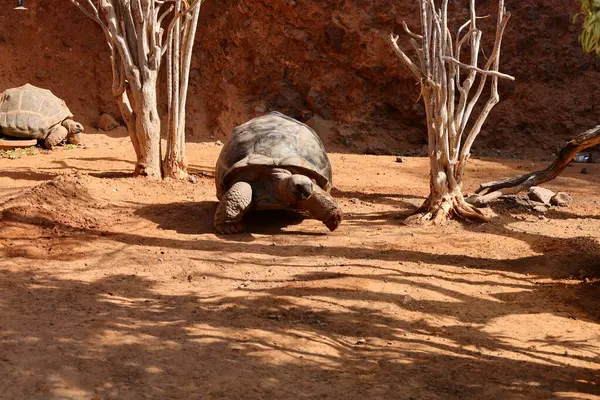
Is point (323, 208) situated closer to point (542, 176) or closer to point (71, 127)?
point (542, 176)

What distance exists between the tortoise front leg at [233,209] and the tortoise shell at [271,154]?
284 mm

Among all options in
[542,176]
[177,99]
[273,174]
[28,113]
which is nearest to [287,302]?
[273,174]

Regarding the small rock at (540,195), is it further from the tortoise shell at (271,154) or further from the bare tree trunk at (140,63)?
the bare tree trunk at (140,63)

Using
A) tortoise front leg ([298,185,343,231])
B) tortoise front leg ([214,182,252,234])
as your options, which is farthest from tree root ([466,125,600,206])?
tortoise front leg ([214,182,252,234])

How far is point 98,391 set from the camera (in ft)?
11.0

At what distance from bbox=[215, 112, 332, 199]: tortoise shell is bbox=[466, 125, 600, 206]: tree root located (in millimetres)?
1632

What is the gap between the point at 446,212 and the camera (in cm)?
698

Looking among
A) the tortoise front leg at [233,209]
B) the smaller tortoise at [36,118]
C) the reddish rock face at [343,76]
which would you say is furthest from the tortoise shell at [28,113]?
the tortoise front leg at [233,209]

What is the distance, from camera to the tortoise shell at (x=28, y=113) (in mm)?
11094

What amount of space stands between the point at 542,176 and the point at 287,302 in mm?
4063

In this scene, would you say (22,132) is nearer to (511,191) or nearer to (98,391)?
(511,191)

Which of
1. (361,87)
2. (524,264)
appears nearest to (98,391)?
(524,264)

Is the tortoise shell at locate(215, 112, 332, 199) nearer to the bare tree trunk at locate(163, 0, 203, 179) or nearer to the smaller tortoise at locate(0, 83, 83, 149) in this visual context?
the bare tree trunk at locate(163, 0, 203, 179)

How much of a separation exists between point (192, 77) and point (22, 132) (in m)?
3.44
